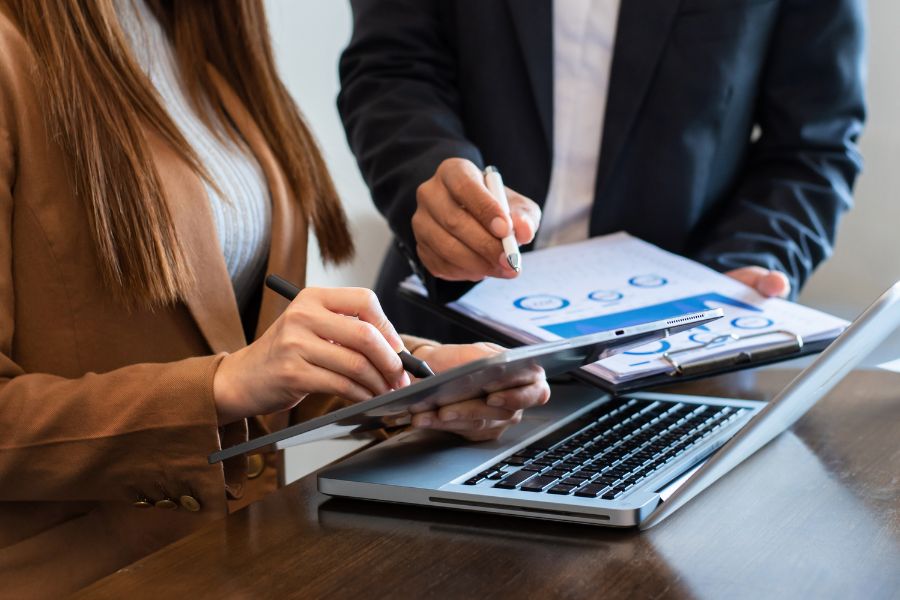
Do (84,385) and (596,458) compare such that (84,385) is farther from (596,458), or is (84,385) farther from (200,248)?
(596,458)

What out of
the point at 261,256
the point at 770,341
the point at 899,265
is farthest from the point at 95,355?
the point at 899,265

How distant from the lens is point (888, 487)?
79 cm

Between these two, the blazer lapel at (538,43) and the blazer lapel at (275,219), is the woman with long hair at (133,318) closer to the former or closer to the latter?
the blazer lapel at (275,219)

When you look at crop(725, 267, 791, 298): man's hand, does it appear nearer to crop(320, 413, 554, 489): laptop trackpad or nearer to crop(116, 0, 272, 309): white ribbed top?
crop(320, 413, 554, 489): laptop trackpad

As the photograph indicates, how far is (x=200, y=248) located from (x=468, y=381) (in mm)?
408

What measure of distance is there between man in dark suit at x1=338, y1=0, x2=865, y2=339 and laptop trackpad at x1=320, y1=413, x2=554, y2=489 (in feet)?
1.94

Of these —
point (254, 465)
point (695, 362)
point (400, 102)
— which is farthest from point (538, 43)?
point (254, 465)

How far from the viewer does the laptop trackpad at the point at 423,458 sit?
0.77m

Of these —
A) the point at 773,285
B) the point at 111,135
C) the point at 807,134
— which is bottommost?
the point at 773,285

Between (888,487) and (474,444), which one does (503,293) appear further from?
(888,487)

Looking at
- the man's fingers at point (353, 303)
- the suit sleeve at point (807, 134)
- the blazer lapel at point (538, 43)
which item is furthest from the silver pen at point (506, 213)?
the suit sleeve at point (807, 134)

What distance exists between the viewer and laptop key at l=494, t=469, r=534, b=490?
2.43 ft

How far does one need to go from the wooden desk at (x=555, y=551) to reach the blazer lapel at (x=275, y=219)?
355mm

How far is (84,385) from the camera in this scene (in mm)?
859
